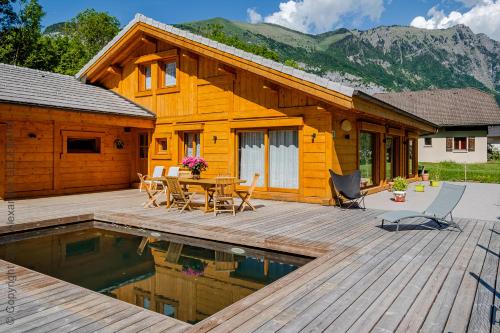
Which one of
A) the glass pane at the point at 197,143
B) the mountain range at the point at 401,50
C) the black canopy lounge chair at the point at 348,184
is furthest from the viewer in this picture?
the mountain range at the point at 401,50

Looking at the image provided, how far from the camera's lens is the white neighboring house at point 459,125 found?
29.6m

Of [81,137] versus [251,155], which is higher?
[81,137]

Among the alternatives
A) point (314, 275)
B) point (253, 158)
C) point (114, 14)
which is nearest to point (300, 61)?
point (114, 14)

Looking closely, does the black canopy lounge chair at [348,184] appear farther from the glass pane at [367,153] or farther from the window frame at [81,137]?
the window frame at [81,137]

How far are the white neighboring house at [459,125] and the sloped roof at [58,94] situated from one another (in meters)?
24.7

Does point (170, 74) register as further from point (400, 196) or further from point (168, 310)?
point (168, 310)

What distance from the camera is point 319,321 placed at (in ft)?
9.73

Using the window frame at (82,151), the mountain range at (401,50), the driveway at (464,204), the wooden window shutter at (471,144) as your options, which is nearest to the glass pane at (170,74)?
the window frame at (82,151)

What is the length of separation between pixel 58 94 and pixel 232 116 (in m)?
5.42

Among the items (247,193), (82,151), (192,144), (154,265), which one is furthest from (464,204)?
(82,151)

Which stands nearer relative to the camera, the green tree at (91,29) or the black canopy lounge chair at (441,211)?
the black canopy lounge chair at (441,211)

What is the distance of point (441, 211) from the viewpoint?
6.61m

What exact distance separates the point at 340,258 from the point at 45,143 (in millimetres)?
10047

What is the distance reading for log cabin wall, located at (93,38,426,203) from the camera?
972cm
